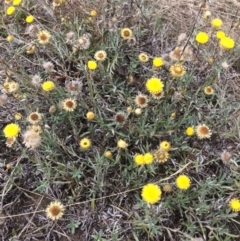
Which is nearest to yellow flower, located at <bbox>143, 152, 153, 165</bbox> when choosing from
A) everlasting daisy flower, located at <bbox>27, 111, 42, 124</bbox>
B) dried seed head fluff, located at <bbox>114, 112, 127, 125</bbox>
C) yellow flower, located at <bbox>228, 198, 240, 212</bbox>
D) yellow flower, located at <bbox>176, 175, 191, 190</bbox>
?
yellow flower, located at <bbox>176, 175, 191, 190</bbox>

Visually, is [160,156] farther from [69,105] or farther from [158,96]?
[69,105]

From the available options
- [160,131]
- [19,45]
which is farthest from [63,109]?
[19,45]

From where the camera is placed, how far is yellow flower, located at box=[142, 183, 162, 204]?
2080mm

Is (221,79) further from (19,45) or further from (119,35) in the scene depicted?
(19,45)

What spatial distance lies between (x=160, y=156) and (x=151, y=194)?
243 millimetres

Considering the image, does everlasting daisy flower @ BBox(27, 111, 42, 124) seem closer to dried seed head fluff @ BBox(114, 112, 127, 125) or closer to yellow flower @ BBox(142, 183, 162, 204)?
dried seed head fluff @ BBox(114, 112, 127, 125)

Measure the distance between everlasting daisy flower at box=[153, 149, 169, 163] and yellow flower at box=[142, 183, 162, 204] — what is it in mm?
176

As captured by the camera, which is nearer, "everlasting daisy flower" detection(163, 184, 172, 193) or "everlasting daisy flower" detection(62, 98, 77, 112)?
"everlasting daisy flower" detection(163, 184, 172, 193)

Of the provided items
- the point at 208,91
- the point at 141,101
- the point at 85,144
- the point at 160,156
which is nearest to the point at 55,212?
the point at 85,144

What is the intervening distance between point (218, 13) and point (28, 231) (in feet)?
7.69

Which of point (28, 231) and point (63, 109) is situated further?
point (63, 109)

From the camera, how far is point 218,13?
345 cm

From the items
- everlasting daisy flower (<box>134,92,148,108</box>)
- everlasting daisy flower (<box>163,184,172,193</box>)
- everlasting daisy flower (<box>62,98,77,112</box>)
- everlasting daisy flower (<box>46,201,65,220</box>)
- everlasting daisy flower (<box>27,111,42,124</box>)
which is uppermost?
everlasting daisy flower (<box>134,92,148,108</box>)

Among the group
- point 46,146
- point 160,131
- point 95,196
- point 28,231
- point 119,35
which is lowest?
point 28,231
